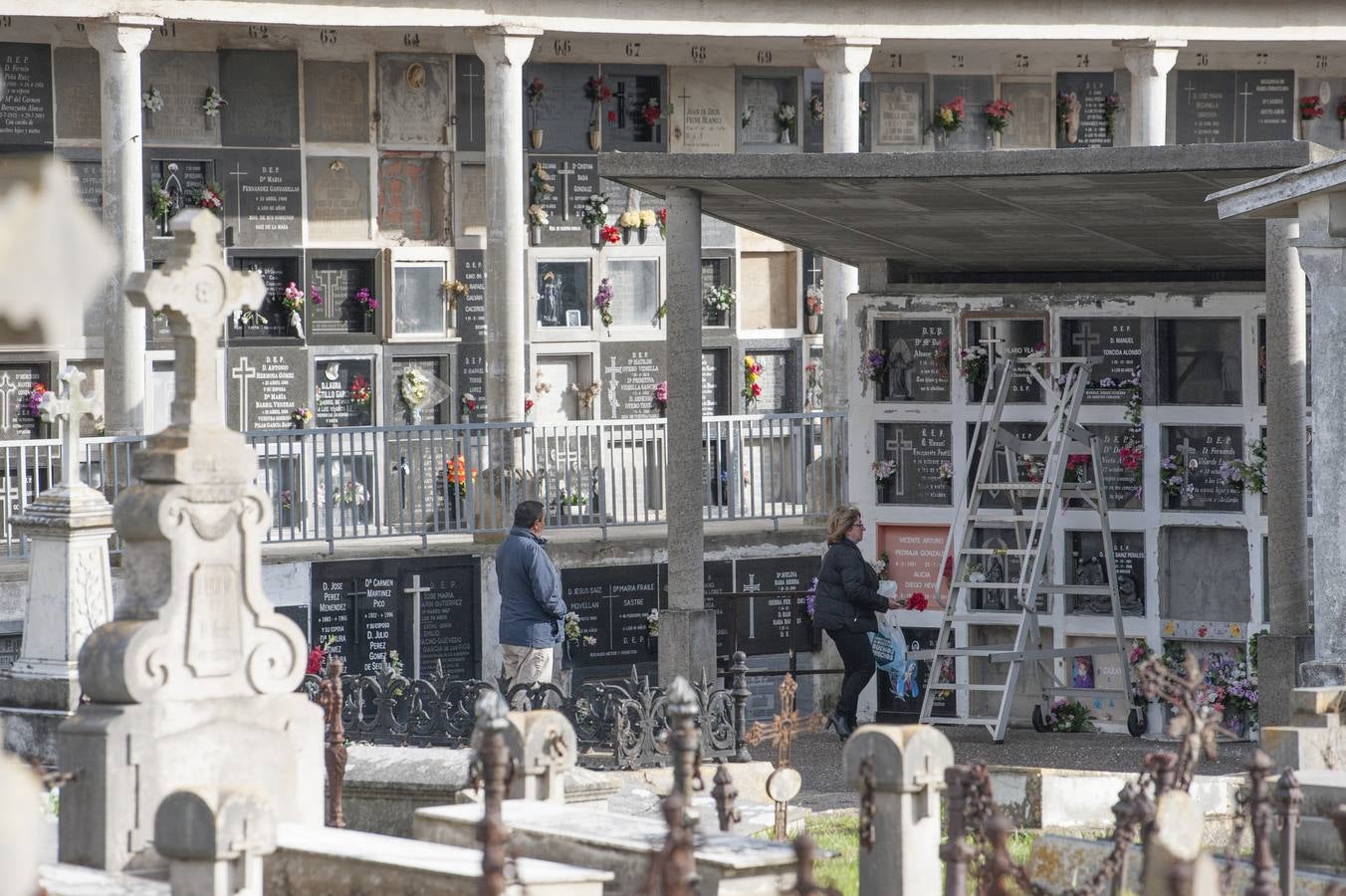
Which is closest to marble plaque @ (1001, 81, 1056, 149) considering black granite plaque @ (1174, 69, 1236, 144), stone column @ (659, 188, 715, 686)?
black granite plaque @ (1174, 69, 1236, 144)

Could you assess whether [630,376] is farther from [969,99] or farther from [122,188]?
[122,188]

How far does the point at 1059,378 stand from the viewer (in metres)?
13.1

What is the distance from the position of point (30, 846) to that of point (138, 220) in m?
14.7

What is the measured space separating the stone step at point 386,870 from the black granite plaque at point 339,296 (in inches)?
498

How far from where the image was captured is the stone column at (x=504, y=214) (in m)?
18.3

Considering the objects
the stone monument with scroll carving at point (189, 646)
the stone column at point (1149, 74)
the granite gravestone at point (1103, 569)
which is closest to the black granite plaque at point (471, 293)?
the stone column at point (1149, 74)

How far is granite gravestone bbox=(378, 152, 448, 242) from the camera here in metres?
19.7

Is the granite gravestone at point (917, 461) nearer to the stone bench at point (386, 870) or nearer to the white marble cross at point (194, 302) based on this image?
the white marble cross at point (194, 302)

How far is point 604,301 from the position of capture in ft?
66.7

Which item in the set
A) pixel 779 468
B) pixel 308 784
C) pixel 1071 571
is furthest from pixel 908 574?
pixel 308 784

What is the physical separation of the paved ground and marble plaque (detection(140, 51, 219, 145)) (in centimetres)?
829

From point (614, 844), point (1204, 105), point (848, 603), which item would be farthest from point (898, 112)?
point (614, 844)

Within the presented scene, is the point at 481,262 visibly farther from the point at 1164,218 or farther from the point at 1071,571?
the point at 1164,218

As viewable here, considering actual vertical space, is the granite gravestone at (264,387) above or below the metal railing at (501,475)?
above
